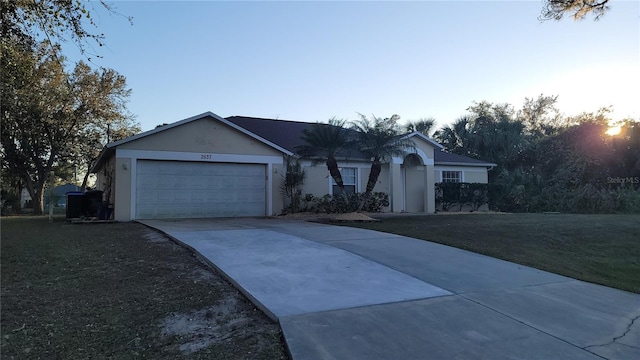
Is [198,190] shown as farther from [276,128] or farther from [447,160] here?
[447,160]

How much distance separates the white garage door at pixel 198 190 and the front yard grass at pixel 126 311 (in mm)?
7502

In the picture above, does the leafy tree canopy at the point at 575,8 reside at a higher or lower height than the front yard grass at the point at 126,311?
higher

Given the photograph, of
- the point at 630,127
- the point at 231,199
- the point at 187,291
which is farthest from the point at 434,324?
the point at 630,127

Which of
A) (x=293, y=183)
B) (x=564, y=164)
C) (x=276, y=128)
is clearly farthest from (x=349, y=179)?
(x=564, y=164)

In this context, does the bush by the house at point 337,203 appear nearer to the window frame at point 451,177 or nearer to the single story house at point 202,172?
the single story house at point 202,172

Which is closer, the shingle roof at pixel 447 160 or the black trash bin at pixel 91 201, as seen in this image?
the black trash bin at pixel 91 201

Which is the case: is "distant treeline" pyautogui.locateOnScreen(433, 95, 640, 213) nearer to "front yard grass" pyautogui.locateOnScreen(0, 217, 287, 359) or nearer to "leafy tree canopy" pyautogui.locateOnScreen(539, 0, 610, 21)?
"leafy tree canopy" pyautogui.locateOnScreen(539, 0, 610, 21)

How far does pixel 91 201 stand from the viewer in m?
17.9

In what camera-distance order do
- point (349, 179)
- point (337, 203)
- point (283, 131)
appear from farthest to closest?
point (283, 131), point (349, 179), point (337, 203)

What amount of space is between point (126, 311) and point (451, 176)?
2127 centimetres

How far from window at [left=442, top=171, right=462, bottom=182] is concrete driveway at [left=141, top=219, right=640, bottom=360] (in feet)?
50.8

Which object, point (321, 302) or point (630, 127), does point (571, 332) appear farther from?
point (630, 127)

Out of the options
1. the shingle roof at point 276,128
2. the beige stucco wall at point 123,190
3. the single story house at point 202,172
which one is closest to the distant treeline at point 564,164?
the shingle roof at point 276,128

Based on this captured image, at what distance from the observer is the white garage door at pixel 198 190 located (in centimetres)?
1573
